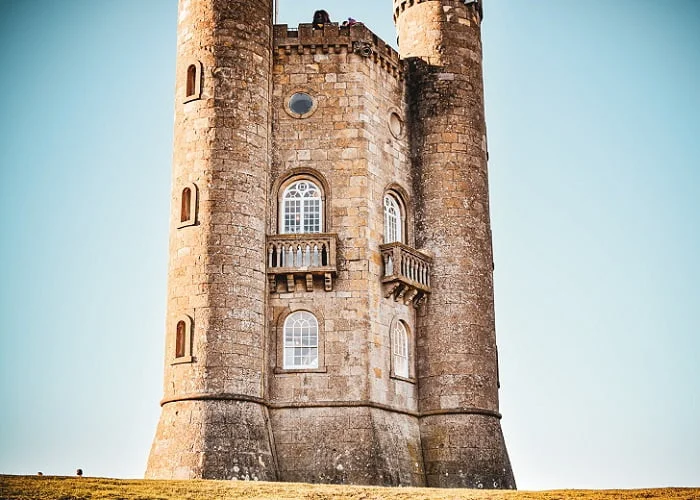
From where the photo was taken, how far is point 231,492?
29.1 m

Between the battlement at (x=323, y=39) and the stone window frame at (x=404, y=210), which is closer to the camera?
the battlement at (x=323, y=39)

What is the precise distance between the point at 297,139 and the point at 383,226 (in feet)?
14.1

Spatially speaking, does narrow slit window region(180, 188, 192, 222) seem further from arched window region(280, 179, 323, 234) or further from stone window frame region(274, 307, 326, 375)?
Answer: stone window frame region(274, 307, 326, 375)

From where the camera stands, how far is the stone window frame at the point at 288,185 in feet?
128

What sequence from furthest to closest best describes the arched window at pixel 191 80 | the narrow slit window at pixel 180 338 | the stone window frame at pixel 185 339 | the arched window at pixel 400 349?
the arched window at pixel 400 349 < the arched window at pixel 191 80 < the narrow slit window at pixel 180 338 < the stone window frame at pixel 185 339

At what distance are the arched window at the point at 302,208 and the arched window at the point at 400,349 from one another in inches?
177

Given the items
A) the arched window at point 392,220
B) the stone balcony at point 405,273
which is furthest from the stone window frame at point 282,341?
the arched window at point 392,220

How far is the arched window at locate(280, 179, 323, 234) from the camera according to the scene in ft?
129

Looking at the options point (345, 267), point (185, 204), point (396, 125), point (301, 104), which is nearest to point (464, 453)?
point (345, 267)

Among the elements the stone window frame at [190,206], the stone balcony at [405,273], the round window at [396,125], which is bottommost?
the stone balcony at [405,273]

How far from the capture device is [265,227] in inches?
1512

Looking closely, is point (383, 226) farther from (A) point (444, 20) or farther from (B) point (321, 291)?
(A) point (444, 20)

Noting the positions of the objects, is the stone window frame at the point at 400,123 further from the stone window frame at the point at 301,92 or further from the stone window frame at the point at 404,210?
the stone window frame at the point at 301,92

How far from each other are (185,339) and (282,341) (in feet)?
11.1
